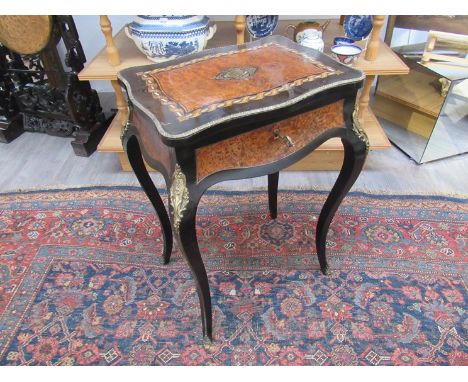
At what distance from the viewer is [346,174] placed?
44.5 inches

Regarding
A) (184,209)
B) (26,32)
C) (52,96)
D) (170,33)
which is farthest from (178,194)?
(52,96)

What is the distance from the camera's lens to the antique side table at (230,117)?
82cm

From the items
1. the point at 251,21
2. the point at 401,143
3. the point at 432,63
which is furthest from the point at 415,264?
the point at 251,21

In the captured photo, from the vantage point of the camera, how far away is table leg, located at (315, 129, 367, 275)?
1.06 meters

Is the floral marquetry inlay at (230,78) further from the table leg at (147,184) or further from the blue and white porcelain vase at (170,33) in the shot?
the blue and white porcelain vase at (170,33)

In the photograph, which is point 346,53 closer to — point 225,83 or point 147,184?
point 225,83

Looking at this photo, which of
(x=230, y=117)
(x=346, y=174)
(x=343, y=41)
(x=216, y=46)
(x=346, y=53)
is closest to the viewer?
(x=230, y=117)

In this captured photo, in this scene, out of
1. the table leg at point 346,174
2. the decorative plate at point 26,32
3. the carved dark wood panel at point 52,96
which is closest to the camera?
the table leg at point 346,174

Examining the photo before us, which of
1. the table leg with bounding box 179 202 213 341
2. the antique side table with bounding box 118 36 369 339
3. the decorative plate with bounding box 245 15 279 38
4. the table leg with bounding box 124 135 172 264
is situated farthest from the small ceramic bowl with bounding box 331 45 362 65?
the table leg with bounding box 179 202 213 341

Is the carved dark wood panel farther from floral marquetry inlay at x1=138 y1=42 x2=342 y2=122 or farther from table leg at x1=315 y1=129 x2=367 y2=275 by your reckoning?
table leg at x1=315 y1=129 x2=367 y2=275

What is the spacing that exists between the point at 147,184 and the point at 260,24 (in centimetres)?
92

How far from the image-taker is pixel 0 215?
67.7 inches

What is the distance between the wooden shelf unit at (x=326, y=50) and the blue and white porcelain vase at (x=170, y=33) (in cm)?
14

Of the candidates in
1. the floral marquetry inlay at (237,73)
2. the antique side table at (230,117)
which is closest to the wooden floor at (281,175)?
the antique side table at (230,117)
